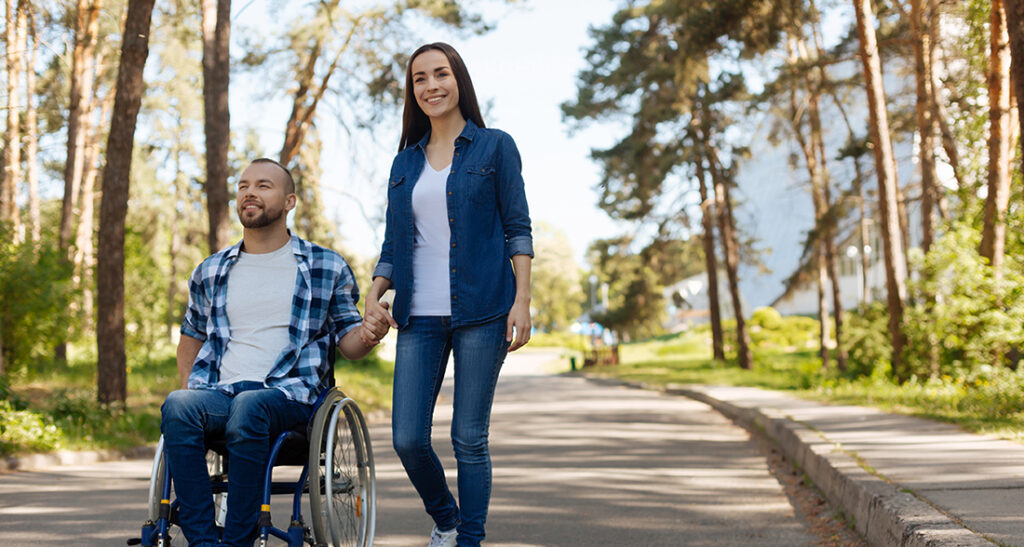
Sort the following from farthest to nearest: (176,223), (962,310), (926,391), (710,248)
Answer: (176,223)
(710,248)
(926,391)
(962,310)

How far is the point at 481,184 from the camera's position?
172 inches

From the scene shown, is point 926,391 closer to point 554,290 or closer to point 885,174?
point 885,174

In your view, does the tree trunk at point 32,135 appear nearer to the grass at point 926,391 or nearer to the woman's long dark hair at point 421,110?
the grass at point 926,391

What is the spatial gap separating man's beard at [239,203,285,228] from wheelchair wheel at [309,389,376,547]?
755 mm

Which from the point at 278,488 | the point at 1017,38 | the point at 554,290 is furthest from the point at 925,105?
the point at 554,290

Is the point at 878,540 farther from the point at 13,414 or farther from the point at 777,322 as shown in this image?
the point at 777,322

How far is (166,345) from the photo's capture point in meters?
35.9

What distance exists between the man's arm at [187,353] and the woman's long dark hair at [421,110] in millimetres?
1151

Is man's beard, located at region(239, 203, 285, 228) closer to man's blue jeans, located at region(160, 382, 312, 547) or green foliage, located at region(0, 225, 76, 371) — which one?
man's blue jeans, located at region(160, 382, 312, 547)

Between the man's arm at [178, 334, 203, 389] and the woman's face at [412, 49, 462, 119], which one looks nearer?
the woman's face at [412, 49, 462, 119]

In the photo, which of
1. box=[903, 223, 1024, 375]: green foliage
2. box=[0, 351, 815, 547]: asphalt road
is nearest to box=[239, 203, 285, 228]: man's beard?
box=[0, 351, 815, 547]: asphalt road

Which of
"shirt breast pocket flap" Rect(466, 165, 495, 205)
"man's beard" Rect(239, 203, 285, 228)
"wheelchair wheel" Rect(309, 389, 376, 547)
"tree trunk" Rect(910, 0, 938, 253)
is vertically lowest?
"wheelchair wheel" Rect(309, 389, 376, 547)

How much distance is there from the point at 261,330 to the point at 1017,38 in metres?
5.72

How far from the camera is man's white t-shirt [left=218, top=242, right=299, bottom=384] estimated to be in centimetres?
448
